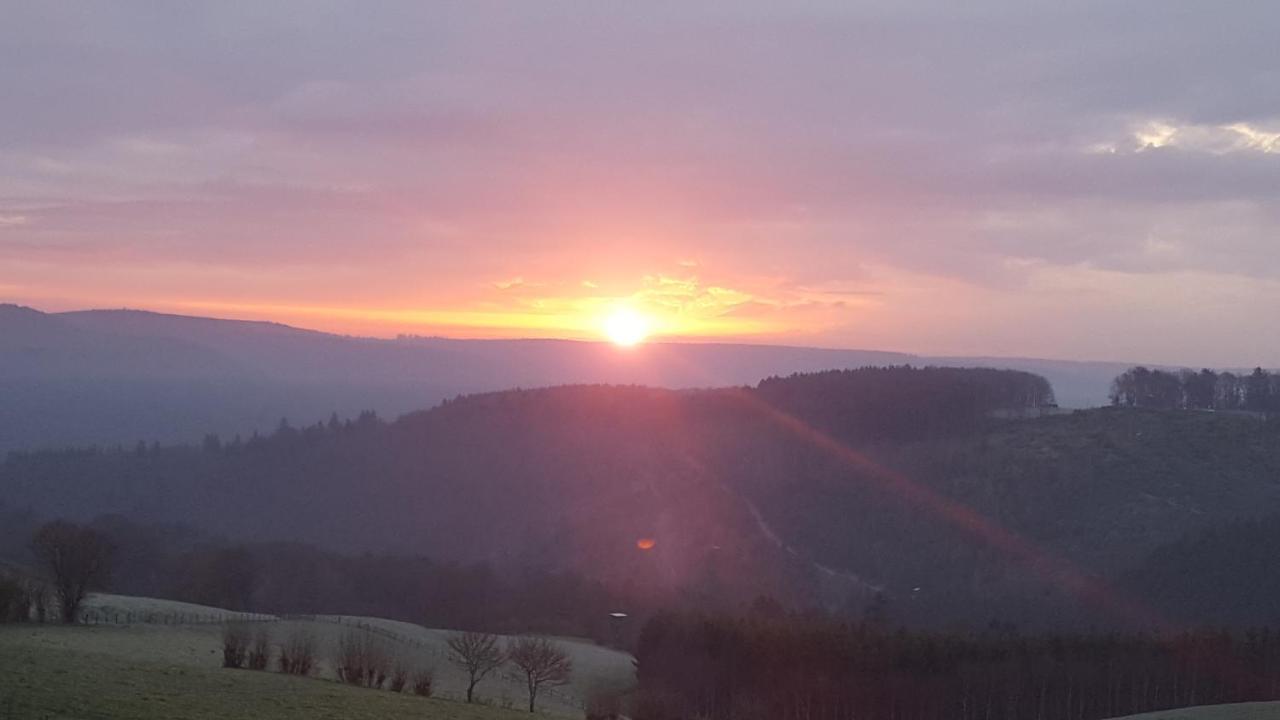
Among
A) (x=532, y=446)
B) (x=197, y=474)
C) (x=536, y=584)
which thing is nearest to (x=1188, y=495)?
Result: (x=536, y=584)

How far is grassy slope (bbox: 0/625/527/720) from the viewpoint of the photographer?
2130 centimetres

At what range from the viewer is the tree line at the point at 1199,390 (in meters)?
119

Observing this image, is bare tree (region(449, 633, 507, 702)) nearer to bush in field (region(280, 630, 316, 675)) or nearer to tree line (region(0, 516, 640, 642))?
bush in field (region(280, 630, 316, 675))

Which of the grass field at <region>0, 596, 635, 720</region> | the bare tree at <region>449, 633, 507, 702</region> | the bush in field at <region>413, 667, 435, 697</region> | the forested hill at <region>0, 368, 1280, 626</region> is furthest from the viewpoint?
the forested hill at <region>0, 368, 1280, 626</region>

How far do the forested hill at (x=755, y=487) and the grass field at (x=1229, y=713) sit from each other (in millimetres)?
42720

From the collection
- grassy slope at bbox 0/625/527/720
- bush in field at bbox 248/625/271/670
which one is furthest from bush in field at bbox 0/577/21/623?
bush in field at bbox 248/625/271/670

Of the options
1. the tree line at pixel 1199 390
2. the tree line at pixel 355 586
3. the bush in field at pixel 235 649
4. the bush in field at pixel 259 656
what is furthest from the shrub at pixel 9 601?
the tree line at pixel 1199 390

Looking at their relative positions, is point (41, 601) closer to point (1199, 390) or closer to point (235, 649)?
point (235, 649)

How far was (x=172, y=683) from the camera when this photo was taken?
85.3 feet

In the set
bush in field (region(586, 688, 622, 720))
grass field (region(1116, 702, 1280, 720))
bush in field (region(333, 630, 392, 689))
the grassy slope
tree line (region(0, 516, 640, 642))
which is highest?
the grassy slope

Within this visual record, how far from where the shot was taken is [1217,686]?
164ft

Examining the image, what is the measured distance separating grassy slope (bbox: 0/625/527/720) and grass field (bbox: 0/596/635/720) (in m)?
0.02

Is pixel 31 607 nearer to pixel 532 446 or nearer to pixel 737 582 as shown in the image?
pixel 737 582

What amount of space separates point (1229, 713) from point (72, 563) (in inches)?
1733
